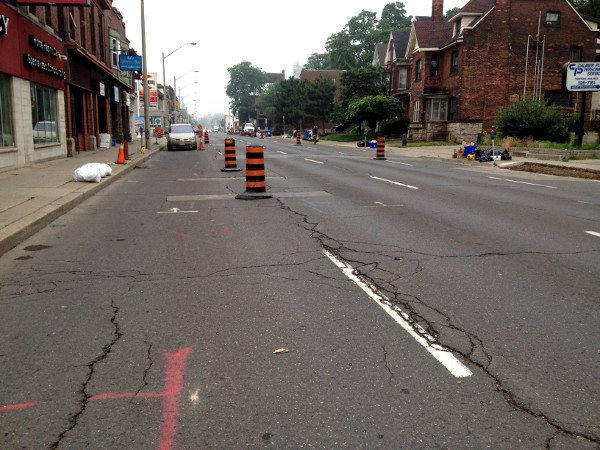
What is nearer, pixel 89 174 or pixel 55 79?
pixel 89 174

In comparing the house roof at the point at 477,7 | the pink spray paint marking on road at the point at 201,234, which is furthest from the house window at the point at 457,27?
the pink spray paint marking on road at the point at 201,234

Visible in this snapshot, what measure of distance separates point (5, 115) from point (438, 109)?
3503 cm

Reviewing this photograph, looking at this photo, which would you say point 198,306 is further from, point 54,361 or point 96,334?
point 54,361

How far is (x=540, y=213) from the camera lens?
35.4 ft

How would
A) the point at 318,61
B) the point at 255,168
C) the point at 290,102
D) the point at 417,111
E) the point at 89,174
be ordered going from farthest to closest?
the point at 318,61
the point at 290,102
the point at 417,111
the point at 89,174
the point at 255,168

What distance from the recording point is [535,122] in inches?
1204

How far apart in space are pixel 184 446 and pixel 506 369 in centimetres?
229

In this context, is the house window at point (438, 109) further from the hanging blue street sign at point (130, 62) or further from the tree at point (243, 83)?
the tree at point (243, 83)

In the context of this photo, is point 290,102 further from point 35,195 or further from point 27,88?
point 35,195

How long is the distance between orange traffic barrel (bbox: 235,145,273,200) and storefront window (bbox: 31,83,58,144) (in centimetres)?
1141

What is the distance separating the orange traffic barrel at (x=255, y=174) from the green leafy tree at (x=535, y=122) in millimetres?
22546

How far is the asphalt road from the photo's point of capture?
3.25 metres

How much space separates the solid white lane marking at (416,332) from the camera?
13.0 ft

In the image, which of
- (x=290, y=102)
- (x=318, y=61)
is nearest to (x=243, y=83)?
(x=318, y=61)
